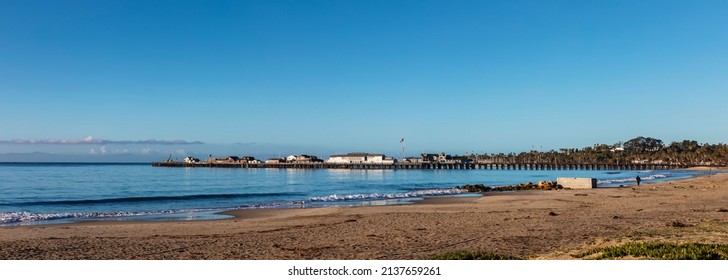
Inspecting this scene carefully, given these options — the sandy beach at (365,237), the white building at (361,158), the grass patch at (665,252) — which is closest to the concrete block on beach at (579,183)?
the sandy beach at (365,237)

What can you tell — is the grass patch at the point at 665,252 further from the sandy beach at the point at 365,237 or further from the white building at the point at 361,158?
the white building at the point at 361,158

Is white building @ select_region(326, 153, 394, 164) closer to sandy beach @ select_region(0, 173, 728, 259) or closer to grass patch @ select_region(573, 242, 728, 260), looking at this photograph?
sandy beach @ select_region(0, 173, 728, 259)

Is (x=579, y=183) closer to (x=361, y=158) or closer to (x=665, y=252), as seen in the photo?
(x=665, y=252)

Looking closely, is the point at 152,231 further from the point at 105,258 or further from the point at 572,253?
the point at 572,253

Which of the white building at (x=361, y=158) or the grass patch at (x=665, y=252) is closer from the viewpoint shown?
the grass patch at (x=665, y=252)

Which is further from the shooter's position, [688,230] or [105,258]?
[688,230]

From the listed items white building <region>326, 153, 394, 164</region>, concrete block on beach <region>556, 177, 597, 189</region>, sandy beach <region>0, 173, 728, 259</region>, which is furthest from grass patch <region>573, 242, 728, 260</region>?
white building <region>326, 153, 394, 164</region>

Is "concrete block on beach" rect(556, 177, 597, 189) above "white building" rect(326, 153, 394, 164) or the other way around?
the other way around

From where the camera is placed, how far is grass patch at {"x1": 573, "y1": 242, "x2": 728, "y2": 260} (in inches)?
313

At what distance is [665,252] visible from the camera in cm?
836

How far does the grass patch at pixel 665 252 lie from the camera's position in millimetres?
7957

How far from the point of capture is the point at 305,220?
19359 millimetres

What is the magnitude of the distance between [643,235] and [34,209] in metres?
28.3
